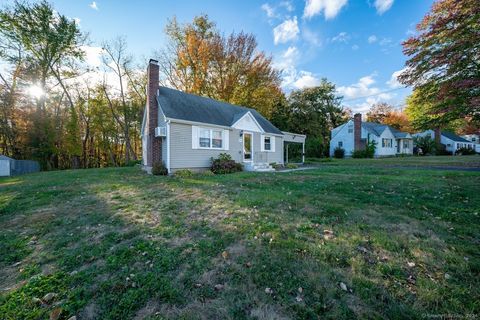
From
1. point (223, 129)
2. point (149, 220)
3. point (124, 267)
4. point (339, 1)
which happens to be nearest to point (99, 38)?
point (223, 129)

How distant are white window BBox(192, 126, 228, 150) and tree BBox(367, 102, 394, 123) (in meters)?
44.7

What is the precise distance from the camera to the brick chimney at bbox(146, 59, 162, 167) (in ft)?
39.8

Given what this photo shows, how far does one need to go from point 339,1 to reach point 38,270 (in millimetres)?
15639

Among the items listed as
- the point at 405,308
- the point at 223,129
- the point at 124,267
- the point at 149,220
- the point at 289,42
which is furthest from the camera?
the point at 289,42

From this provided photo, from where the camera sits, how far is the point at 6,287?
2.42 meters

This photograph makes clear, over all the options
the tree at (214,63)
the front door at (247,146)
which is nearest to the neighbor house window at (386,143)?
the tree at (214,63)

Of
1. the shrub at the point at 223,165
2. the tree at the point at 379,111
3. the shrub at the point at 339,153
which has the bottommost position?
the shrub at the point at 223,165

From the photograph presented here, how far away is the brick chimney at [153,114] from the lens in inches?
478

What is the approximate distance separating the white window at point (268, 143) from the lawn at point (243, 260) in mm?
11513

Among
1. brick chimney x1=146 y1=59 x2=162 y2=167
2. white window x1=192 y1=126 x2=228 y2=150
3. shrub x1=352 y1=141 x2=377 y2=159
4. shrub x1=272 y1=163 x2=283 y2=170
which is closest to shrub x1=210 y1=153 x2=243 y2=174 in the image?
white window x1=192 y1=126 x2=228 y2=150

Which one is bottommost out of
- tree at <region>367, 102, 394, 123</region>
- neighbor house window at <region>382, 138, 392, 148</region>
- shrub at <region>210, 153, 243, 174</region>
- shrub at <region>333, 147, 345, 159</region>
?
shrub at <region>210, 153, 243, 174</region>

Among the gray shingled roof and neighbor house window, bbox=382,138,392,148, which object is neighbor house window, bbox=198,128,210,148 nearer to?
the gray shingled roof

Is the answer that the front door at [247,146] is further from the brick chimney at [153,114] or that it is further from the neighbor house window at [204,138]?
the brick chimney at [153,114]

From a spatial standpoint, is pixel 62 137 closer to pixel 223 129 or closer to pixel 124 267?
pixel 223 129
